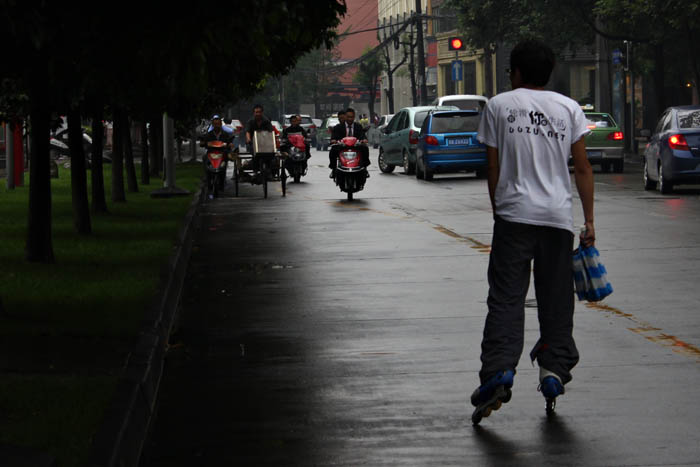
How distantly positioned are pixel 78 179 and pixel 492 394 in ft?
34.9

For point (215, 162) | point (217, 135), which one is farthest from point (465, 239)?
point (217, 135)

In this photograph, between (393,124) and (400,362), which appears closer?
(400,362)

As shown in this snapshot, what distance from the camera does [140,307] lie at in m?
9.92

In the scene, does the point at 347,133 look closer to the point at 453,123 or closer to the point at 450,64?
the point at 453,123

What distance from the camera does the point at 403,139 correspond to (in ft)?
117

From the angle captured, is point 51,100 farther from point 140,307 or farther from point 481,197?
point 481,197

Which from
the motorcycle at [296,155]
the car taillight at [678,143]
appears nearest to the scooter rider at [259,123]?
the motorcycle at [296,155]

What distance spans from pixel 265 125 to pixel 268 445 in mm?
20812

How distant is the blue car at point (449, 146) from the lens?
102ft

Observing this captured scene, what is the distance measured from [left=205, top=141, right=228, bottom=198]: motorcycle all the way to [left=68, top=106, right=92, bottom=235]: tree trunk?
9.87 m

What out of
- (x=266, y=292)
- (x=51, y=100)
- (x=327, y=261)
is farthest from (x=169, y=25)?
(x=327, y=261)

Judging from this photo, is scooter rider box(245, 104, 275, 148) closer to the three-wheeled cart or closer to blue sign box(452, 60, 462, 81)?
the three-wheeled cart

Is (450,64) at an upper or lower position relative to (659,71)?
upper

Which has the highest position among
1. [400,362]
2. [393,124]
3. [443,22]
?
[443,22]
